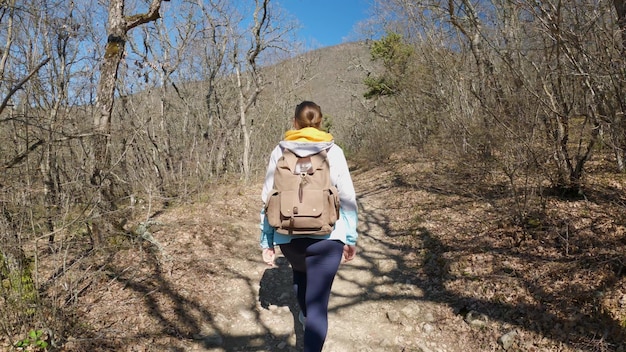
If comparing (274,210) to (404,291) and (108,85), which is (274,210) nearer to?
(404,291)

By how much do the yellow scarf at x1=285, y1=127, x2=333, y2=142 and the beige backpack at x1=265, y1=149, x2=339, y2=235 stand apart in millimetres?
102

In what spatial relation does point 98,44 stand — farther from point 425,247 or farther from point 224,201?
point 425,247

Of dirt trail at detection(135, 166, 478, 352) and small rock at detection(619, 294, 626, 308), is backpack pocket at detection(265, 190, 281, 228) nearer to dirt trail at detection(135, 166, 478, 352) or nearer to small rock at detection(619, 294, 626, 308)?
dirt trail at detection(135, 166, 478, 352)

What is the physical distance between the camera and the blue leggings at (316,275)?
238 centimetres

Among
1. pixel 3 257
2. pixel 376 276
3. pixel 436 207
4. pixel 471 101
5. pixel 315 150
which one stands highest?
pixel 471 101

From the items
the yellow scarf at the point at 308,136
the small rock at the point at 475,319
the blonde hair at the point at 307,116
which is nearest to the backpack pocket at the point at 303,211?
the yellow scarf at the point at 308,136

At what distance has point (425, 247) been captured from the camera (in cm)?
526

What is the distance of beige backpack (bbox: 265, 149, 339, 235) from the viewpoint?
225cm

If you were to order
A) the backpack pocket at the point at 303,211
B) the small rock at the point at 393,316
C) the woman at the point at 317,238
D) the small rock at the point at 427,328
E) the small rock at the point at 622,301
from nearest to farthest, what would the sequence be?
the backpack pocket at the point at 303,211 → the woman at the point at 317,238 → the small rock at the point at 622,301 → the small rock at the point at 427,328 → the small rock at the point at 393,316

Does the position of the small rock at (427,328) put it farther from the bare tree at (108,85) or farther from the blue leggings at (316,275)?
the bare tree at (108,85)

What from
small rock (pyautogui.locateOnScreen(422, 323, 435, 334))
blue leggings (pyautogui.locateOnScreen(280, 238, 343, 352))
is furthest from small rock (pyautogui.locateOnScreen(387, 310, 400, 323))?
blue leggings (pyautogui.locateOnScreen(280, 238, 343, 352))

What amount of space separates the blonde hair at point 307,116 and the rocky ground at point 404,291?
2080 millimetres

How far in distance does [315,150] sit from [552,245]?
3251 millimetres

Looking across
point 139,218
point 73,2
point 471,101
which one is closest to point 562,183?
point 471,101
